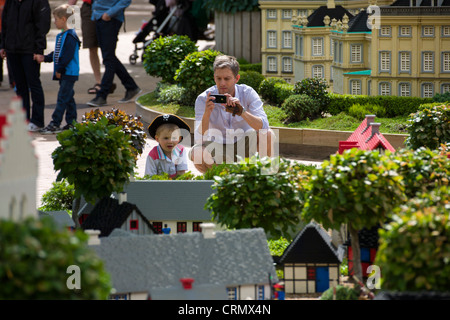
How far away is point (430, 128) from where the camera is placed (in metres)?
9.15

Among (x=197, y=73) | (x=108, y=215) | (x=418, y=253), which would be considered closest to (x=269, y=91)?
(x=197, y=73)

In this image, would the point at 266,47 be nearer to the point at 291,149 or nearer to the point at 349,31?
the point at 349,31

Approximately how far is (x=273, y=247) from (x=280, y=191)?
1.24 metres

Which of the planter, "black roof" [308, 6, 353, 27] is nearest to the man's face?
the planter

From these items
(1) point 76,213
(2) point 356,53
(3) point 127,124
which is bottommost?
(1) point 76,213

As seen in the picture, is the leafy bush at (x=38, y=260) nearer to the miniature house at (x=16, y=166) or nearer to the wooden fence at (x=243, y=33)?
the miniature house at (x=16, y=166)

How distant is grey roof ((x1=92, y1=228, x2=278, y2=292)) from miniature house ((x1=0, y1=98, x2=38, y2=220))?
131cm

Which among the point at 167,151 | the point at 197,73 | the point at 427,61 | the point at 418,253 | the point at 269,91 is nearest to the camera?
the point at 418,253

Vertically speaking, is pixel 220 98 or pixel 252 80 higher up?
pixel 220 98

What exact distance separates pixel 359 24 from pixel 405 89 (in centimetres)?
158

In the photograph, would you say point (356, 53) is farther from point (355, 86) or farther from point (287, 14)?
point (287, 14)

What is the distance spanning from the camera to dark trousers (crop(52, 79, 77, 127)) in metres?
14.3

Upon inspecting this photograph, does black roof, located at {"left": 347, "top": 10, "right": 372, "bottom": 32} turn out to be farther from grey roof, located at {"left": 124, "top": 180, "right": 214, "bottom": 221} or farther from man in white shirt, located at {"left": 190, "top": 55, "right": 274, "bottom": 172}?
grey roof, located at {"left": 124, "top": 180, "right": 214, "bottom": 221}
